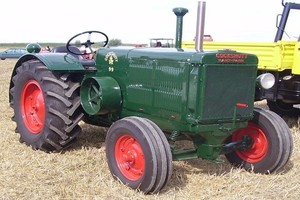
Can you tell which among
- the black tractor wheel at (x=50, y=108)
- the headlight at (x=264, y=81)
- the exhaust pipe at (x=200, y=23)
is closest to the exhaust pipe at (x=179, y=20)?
the exhaust pipe at (x=200, y=23)

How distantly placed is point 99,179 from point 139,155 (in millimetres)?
495

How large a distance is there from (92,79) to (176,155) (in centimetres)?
126

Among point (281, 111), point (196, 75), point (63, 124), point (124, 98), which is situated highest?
point (196, 75)

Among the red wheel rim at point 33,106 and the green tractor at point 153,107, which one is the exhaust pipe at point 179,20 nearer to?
the green tractor at point 153,107

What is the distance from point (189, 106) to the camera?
3654 millimetres

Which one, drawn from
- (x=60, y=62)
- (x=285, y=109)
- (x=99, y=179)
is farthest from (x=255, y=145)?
(x=285, y=109)

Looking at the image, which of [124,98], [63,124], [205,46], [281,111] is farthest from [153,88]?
[281,111]

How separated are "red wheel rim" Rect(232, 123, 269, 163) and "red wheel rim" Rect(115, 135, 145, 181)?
4.43 feet

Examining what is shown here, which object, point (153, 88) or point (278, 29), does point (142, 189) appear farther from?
point (278, 29)

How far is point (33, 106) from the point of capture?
5.07m

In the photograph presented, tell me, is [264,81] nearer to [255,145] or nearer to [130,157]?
[255,145]

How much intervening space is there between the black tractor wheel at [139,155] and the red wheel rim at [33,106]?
4.47 ft

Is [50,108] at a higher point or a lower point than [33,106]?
higher

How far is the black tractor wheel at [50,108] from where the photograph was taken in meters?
4.50
